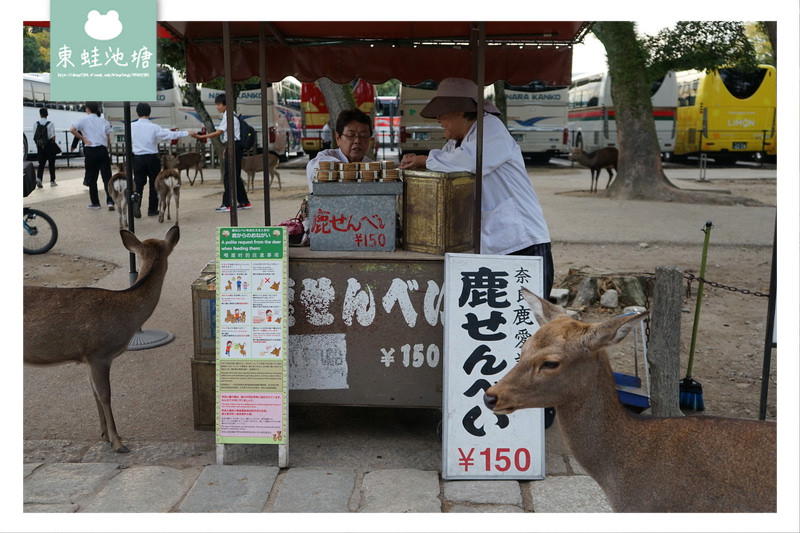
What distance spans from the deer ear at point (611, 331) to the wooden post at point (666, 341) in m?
1.55

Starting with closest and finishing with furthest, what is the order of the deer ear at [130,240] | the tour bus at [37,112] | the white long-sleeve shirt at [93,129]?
the deer ear at [130,240] → the white long-sleeve shirt at [93,129] → the tour bus at [37,112]

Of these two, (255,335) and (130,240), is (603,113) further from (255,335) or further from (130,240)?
(255,335)

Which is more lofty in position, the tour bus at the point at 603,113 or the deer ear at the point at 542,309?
the tour bus at the point at 603,113

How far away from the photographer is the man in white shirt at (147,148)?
490 inches

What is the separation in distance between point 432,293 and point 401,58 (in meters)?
2.86

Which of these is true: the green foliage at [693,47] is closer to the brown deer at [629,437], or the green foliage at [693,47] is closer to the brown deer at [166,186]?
the brown deer at [166,186]

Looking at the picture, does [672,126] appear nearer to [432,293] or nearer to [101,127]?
[101,127]

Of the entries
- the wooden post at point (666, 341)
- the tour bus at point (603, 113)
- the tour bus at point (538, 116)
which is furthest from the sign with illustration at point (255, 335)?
the tour bus at point (538, 116)

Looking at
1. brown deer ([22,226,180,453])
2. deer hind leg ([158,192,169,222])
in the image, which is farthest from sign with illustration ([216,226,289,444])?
deer hind leg ([158,192,169,222])

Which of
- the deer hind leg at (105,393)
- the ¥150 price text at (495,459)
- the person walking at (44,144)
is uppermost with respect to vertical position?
the person walking at (44,144)

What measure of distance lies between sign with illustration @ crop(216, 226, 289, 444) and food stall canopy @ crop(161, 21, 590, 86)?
241cm

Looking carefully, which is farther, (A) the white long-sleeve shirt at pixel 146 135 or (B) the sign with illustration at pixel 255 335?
(A) the white long-sleeve shirt at pixel 146 135

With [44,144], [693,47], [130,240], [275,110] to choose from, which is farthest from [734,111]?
[130,240]

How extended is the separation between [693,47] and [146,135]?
12.6 m
